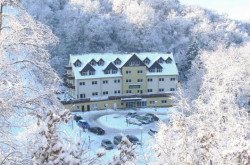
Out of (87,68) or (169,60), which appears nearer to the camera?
(87,68)

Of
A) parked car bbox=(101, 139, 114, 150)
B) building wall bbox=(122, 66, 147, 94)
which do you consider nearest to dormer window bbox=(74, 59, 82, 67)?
building wall bbox=(122, 66, 147, 94)

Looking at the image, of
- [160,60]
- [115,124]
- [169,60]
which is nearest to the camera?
[115,124]

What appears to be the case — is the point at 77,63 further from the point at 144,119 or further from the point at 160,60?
the point at 144,119

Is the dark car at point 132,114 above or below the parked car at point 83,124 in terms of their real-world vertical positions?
above

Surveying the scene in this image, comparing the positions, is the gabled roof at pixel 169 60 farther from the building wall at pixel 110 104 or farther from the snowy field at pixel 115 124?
the snowy field at pixel 115 124

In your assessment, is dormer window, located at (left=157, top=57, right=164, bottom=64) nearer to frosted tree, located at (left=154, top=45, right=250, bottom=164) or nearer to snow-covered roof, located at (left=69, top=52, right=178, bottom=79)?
snow-covered roof, located at (left=69, top=52, right=178, bottom=79)

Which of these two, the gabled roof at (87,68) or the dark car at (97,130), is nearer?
the dark car at (97,130)

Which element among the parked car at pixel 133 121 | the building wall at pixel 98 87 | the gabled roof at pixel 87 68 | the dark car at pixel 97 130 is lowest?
the dark car at pixel 97 130

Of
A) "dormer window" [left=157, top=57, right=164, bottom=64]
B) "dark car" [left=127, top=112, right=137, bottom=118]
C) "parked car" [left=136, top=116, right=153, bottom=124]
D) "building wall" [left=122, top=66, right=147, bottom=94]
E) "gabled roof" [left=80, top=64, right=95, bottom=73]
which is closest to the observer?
"parked car" [left=136, top=116, right=153, bottom=124]

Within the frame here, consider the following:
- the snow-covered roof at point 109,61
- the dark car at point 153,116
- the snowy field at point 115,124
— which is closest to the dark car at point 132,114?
the snowy field at point 115,124

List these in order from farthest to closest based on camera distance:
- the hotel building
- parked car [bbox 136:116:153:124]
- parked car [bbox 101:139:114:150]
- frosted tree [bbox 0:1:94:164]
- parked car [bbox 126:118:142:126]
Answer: the hotel building < parked car [bbox 136:116:153:124] < parked car [bbox 126:118:142:126] < parked car [bbox 101:139:114:150] < frosted tree [bbox 0:1:94:164]

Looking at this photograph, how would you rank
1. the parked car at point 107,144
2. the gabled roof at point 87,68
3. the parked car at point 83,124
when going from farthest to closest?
the gabled roof at point 87,68, the parked car at point 83,124, the parked car at point 107,144

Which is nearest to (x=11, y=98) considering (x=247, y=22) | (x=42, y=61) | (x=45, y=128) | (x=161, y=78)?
(x=42, y=61)

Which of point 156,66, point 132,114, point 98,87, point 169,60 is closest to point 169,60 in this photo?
point 169,60
